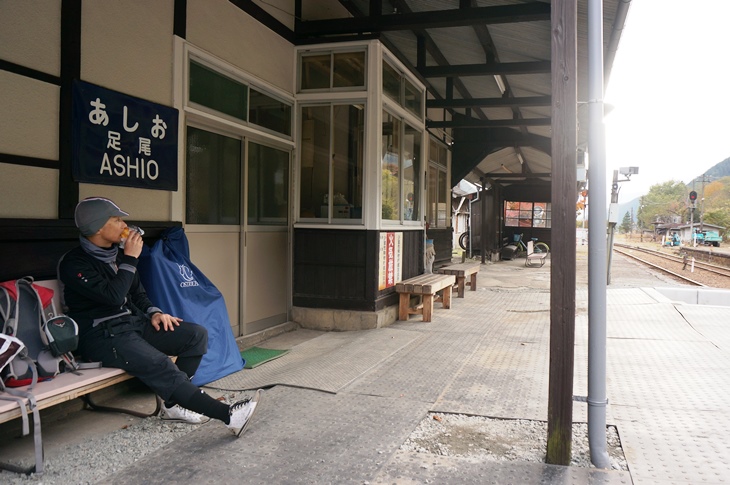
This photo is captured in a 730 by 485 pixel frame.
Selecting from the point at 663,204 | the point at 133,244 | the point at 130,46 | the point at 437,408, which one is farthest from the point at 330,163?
the point at 663,204

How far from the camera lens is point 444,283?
7910mm

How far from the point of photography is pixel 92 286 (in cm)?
312

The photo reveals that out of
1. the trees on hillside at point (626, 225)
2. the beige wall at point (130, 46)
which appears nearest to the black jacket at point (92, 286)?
the beige wall at point (130, 46)

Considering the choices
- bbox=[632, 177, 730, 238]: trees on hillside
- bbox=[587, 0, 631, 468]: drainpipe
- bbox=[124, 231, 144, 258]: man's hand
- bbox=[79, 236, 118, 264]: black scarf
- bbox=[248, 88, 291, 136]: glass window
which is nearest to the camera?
bbox=[587, 0, 631, 468]: drainpipe

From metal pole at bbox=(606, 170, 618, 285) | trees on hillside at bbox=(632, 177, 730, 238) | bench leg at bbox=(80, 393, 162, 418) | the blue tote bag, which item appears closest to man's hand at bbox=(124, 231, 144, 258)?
the blue tote bag

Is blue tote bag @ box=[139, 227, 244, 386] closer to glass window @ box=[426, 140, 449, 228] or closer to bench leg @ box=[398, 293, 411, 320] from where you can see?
bench leg @ box=[398, 293, 411, 320]

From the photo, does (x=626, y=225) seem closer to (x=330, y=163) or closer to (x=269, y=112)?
(x=330, y=163)

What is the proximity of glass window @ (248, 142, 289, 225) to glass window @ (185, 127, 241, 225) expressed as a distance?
25 cm

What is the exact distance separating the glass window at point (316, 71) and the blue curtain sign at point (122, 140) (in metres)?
2.42

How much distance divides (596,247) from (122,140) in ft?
10.4

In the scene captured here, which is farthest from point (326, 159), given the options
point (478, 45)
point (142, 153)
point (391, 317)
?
point (478, 45)

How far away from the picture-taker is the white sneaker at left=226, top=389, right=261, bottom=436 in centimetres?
314

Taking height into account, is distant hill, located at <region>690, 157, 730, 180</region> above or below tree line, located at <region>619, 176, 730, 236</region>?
above

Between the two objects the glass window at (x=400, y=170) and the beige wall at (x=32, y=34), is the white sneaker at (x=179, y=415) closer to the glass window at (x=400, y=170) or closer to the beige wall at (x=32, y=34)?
the beige wall at (x=32, y=34)
